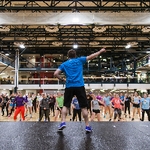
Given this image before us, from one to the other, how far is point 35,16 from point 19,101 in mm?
4130

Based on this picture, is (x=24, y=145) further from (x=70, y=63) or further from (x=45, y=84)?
(x=45, y=84)

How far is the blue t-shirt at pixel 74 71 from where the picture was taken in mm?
3430

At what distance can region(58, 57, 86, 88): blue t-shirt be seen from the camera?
3.43 meters

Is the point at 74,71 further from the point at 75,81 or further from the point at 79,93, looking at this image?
the point at 79,93

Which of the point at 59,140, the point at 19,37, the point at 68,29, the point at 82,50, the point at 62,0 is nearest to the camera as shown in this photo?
the point at 59,140

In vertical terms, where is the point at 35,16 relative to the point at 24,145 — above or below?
above

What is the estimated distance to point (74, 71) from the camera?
136 inches

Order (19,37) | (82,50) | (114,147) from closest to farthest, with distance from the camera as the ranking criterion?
1. (114,147)
2. (19,37)
3. (82,50)

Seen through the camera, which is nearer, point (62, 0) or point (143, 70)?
point (62, 0)

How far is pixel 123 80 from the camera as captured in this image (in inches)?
961

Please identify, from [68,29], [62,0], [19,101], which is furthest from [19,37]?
[19,101]

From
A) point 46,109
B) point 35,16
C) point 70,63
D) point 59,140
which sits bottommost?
point 46,109

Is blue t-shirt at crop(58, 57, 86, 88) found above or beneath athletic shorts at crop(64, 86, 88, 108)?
above

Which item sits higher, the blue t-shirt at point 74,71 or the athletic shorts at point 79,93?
the blue t-shirt at point 74,71
